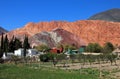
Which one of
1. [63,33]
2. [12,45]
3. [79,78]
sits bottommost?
[79,78]

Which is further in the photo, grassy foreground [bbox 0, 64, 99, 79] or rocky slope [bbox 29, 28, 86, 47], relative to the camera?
rocky slope [bbox 29, 28, 86, 47]

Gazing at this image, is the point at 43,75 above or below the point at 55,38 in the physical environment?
below

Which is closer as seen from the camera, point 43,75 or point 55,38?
point 43,75

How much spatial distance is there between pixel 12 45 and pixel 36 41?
45831 millimetres

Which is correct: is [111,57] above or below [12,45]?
below

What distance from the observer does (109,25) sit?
195500 mm

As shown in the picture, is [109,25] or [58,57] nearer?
[58,57]

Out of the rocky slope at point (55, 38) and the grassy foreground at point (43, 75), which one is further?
the rocky slope at point (55, 38)

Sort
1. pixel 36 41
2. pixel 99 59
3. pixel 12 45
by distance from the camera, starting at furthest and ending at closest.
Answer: pixel 36 41
pixel 12 45
pixel 99 59

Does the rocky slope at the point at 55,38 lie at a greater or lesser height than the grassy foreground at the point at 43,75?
greater

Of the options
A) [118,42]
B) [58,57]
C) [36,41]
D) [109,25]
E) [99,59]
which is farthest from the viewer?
[109,25]

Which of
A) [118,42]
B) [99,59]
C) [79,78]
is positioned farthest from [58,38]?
[79,78]

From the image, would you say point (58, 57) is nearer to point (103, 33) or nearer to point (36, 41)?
point (36, 41)

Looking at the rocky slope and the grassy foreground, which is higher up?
the rocky slope
